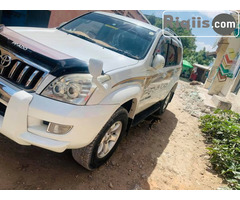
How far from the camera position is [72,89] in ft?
6.73

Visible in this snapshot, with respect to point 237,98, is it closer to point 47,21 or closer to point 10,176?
point 47,21

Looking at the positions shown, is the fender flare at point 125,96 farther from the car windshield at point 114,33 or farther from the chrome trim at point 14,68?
the chrome trim at point 14,68

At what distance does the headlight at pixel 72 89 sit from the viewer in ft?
6.63

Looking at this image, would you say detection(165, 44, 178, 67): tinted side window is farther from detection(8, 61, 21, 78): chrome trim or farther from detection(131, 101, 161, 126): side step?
detection(8, 61, 21, 78): chrome trim

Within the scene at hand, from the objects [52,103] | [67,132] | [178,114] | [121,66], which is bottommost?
[178,114]

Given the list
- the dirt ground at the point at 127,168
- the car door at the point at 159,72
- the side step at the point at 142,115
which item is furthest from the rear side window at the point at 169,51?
the dirt ground at the point at 127,168

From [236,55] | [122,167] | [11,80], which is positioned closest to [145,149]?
[122,167]

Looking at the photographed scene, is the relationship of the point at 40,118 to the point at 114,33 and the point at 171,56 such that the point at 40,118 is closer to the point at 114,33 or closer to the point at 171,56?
the point at 114,33

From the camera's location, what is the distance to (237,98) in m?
8.12

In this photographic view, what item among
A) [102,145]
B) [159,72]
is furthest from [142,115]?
[102,145]

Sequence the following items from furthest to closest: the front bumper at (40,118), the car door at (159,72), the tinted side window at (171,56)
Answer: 1. the tinted side window at (171,56)
2. the car door at (159,72)
3. the front bumper at (40,118)

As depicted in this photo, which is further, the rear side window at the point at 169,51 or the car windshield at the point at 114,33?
the rear side window at the point at 169,51

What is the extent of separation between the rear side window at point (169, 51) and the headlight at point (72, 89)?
1.69 m

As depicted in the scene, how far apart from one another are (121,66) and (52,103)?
0.96m
